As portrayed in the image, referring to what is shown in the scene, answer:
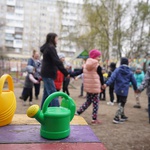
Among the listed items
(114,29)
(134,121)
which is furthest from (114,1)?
(134,121)

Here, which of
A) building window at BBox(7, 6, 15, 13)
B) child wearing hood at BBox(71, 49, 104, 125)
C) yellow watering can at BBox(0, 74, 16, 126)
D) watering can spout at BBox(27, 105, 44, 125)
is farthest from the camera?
building window at BBox(7, 6, 15, 13)

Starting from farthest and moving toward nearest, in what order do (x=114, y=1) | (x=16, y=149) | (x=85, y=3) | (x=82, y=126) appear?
(x=85, y=3), (x=114, y=1), (x=82, y=126), (x=16, y=149)

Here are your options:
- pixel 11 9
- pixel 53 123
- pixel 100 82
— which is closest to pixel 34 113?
pixel 53 123

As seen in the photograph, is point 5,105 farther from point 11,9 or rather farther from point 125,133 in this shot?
point 11,9

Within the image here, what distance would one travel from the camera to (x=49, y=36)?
328cm

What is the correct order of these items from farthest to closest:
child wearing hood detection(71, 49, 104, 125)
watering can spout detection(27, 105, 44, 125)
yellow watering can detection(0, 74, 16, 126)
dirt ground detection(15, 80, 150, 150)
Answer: child wearing hood detection(71, 49, 104, 125) < dirt ground detection(15, 80, 150, 150) < yellow watering can detection(0, 74, 16, 126) < watering can spout detection(27, 105, 44, 125)

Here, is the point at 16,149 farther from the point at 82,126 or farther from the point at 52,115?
the point at 82,126

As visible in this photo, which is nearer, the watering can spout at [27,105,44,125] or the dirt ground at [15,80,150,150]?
the watering can spout at [27,105,44,125]

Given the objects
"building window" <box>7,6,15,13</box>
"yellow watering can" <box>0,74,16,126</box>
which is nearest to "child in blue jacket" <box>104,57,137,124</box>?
"yellow watering can" <box>0,74,16,126</box>

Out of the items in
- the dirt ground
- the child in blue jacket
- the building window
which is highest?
the building window

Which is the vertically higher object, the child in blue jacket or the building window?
the building window

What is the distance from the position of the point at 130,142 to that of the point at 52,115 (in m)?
1.98

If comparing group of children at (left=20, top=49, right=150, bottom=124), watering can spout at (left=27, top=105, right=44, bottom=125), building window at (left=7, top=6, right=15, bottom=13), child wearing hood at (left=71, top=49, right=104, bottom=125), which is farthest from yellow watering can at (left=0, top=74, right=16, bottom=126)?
building window at (left=7, top=6, right=15, bottom=13)

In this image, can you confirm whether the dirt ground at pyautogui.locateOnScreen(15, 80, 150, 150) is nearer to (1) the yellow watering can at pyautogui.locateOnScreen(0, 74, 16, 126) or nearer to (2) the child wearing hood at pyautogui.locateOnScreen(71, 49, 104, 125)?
(2) the child wearing hood at pyautogui.locateOnScreen(71, 49, 104, 125)
